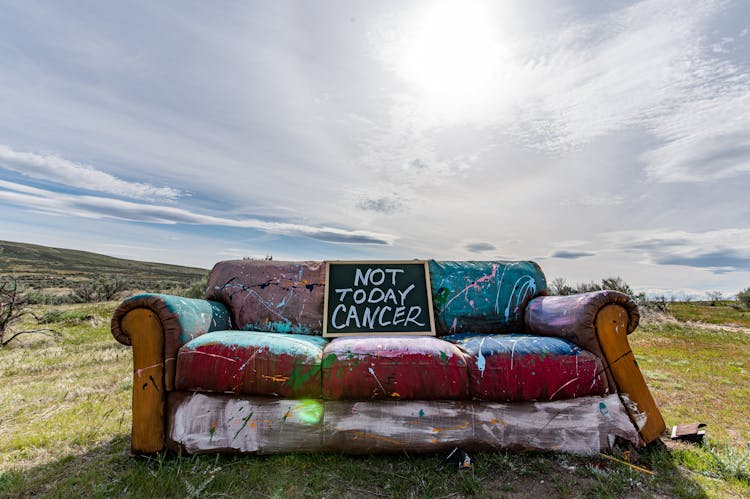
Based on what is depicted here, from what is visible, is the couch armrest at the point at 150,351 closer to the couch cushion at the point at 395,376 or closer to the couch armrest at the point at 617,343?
the couch cushion at the point at 395,376

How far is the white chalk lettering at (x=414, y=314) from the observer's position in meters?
2.62

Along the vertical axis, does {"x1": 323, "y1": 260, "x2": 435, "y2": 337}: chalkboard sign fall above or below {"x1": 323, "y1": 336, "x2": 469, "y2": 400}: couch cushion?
above

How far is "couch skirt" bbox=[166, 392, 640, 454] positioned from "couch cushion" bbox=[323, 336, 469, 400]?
80mm

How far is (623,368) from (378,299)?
5.46 feet

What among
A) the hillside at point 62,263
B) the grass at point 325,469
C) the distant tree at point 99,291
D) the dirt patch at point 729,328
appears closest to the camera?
the grass at point 325,469

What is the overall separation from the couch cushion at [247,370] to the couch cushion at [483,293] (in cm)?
120

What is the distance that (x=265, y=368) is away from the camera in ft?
5.94

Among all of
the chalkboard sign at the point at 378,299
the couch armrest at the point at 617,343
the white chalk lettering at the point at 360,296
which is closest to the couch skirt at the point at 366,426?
the couch armrest at the point at 617,343

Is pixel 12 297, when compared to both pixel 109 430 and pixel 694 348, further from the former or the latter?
pixel 694 348

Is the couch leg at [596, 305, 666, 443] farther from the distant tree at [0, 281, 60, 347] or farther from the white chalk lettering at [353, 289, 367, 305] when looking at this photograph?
the distant tree at [0, 281, 60, 347]

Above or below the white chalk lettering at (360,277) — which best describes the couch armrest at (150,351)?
below

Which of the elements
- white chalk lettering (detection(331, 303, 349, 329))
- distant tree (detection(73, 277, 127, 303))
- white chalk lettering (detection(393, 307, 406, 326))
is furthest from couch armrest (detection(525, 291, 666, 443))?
distant tree (detection(73, 277, 127, 303))

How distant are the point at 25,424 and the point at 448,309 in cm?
307

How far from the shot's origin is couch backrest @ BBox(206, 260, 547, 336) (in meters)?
2.60
